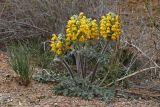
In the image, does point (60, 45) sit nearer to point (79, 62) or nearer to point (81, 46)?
point (81, 46)

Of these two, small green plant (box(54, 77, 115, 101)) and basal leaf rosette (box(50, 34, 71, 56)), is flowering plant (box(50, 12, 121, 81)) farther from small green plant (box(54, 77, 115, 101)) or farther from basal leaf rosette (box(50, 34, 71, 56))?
small green plant (box(54, 77, 115, 101))

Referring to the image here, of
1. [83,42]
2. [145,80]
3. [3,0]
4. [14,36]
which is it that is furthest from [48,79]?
[3,0]

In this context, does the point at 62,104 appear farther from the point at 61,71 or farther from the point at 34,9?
the point at 34,9

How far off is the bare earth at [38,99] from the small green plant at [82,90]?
0.06m

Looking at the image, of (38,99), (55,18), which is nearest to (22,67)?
(38,99)

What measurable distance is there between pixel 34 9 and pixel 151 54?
5.53ft

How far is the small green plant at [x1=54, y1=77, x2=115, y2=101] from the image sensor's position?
4.80 m

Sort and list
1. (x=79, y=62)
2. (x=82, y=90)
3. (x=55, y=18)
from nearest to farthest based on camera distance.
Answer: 1. (x=82, y=90)
2. (x=79, y=62)
3. (x=55, y=18)

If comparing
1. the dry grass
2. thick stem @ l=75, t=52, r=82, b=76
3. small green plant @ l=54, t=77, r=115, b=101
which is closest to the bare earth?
small green plant @ l=54, t=77, r=115, b=101

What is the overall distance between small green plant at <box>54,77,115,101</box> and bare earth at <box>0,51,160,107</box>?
0.06m

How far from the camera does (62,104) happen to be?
4.62m

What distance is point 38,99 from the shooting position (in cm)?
476

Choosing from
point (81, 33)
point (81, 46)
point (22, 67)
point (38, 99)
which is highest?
point (81, 33)

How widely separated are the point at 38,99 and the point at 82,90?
452mm
